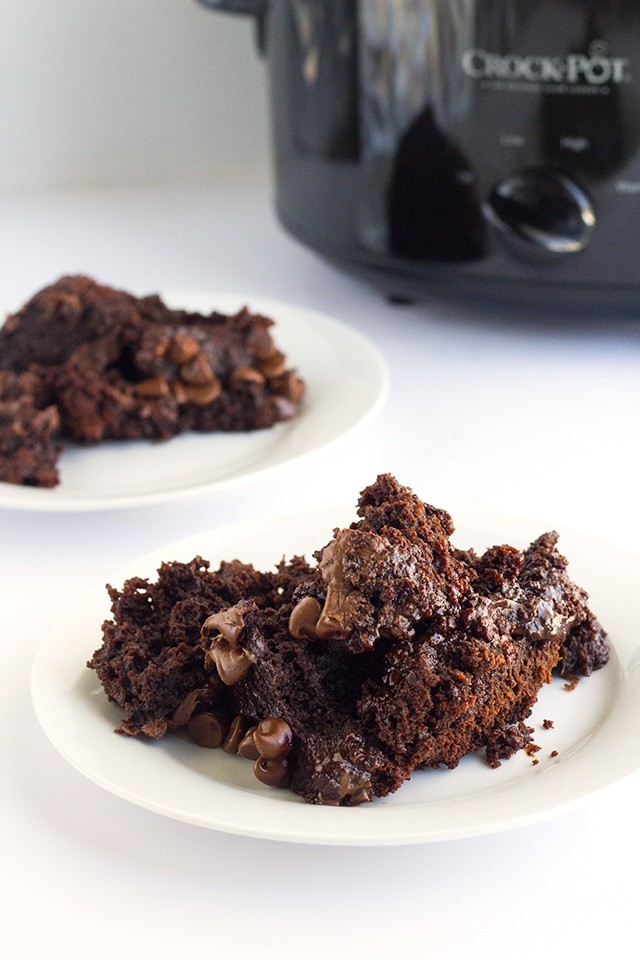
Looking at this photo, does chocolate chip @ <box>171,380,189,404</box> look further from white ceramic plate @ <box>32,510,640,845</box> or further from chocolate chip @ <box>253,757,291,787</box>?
chocolate chip @ <box>253,757,291,787</box>

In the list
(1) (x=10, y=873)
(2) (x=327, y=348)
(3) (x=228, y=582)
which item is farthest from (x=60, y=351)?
(1) (x=10, y=873)

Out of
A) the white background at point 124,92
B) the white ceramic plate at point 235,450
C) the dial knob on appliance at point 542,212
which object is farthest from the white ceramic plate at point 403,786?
the white background at point 124,92

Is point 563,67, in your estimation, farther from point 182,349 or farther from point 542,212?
point 182,349

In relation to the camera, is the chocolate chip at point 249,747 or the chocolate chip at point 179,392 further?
the chocolate chip at point 179,392

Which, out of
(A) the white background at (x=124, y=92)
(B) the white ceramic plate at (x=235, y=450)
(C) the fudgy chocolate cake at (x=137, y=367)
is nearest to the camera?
(B) the white ceramic plate at (x=235, y=450)

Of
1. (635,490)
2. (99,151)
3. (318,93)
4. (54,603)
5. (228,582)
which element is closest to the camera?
(228,582)

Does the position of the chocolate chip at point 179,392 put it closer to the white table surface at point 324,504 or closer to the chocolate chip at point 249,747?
the white table surface at point 324,504

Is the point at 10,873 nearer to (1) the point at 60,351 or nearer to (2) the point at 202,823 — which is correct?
(2) the point at 202,823
